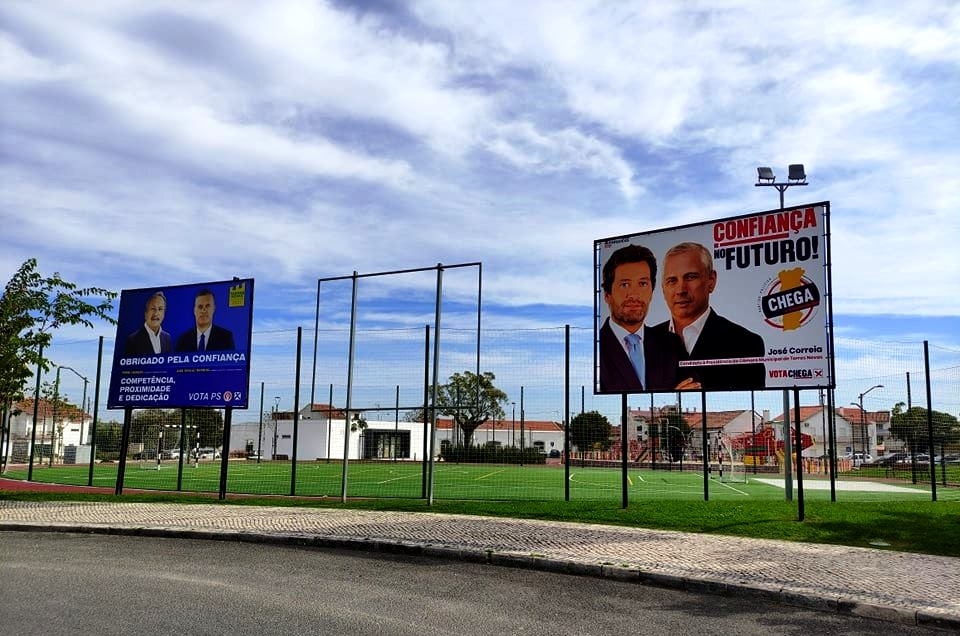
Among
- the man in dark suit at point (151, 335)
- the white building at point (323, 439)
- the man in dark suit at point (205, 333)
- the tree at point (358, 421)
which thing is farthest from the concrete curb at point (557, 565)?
the white building at point (323, 439)

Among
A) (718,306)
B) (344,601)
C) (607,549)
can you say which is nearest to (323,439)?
(718,306)

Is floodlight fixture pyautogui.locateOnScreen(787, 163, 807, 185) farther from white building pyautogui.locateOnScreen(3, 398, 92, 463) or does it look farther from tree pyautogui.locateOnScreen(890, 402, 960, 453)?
white building pyautogui.locateOnScreen(3, 398, 92, 463)

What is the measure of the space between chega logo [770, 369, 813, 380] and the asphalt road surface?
5.46 meters

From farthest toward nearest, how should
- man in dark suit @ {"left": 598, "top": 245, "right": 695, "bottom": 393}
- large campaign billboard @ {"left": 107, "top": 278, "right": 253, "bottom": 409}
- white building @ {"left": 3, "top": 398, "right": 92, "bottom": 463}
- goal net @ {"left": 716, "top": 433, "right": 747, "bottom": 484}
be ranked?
goal net @ {"left": 716, "top": 433, "right": 747, "bottom": 484} → white building @ {"left": 3, "top": 398, "right": 92, "bottom": 463} → large campaign billboard @ {"left": 107, "top": 278, "right": 253, "bottom": 409} → man in dark suit @ {"left": 598, "top": 245, "right": 695, "bottom": 393}

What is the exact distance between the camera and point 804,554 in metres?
10.4

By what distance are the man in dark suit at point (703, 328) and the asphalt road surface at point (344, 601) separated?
5549mm

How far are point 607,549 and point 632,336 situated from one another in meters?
4.91

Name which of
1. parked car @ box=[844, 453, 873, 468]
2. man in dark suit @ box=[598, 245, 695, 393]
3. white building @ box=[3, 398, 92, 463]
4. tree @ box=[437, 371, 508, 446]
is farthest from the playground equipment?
white building @ box=[3, 398, 92, 463]

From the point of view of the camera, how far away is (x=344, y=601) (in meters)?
7.94

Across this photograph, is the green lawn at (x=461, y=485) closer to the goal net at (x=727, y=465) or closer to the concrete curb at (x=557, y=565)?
the goal net at (x=727, y=465)

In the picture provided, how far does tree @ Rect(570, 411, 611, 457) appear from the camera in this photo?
72.3 feet

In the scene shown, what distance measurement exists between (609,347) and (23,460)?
44351 millimetres

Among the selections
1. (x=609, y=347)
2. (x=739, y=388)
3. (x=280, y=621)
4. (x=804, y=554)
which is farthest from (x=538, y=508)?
(x=280, y=621)

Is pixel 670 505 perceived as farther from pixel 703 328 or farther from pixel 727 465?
pixel 727 465
